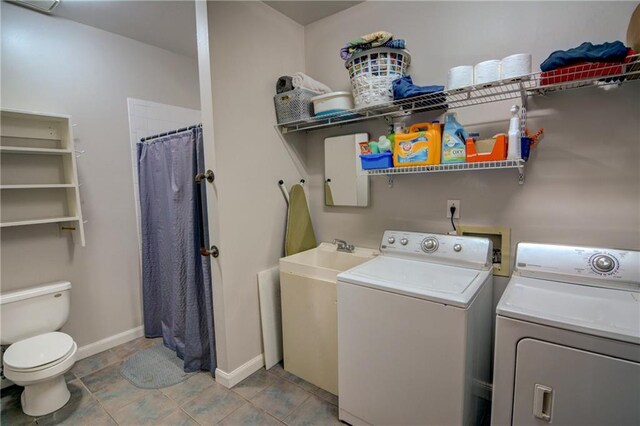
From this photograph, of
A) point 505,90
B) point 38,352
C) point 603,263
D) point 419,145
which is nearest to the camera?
point 603,263

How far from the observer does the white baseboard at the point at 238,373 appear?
2031mm

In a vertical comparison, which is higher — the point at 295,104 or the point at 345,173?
the point at 295,104

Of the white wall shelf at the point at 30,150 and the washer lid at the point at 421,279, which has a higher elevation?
the white wall shelf at the point at 30,150

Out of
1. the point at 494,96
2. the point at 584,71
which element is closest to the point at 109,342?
the point at 494,96

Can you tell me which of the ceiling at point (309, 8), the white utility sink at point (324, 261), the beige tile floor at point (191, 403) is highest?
the ceiling at point (309, 8)

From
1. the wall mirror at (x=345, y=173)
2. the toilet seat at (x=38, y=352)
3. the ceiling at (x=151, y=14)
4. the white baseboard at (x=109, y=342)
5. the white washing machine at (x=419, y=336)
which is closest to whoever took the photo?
the white washing machine at (x=419, y=336)

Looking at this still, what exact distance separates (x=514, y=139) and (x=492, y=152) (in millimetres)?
104

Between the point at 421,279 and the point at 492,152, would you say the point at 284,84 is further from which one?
the point at 421,279

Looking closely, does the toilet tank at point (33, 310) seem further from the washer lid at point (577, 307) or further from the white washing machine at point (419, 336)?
the washer lid at point (577, 307)

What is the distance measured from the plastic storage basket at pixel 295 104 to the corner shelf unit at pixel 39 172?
1.45 meters

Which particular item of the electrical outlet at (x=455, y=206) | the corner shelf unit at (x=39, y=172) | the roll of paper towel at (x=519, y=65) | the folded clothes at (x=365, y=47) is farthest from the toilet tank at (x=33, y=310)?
the roll of paper towel at (x=519, y=65)

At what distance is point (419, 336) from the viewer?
137 cm

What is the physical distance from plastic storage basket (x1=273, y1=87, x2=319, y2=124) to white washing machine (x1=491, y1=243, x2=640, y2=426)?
1.60m

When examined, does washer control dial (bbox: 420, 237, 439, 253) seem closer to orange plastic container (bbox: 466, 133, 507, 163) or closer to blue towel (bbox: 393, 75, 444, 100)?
orange plastic container (bbox: 466, 133, 507, 163)
